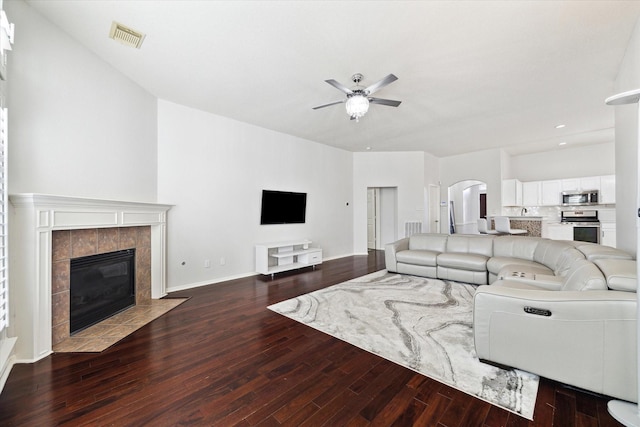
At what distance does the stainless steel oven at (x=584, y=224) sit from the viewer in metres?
6.11

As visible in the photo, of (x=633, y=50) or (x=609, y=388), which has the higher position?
(x=633, y=50)

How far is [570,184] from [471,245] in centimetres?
449

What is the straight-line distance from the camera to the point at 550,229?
6.54 meters

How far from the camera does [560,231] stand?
255 inches

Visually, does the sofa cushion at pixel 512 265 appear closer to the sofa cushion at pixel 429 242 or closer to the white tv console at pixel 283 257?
the sofa cushion at pixel 429 242

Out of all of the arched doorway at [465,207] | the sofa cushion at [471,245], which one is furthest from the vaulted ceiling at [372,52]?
the arched doorway at [465,207]

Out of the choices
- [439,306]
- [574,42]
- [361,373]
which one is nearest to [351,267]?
[439,306]

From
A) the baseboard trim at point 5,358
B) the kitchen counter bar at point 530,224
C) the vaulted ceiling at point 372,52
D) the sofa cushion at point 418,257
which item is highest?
the vaulted ceiling at point 372,52

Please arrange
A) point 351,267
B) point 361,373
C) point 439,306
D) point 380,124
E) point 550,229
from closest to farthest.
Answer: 1. point 361,373
2. point 439,306
3. point 380,124
4. point 351,267
5. point 550,229

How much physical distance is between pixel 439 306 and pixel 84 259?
159 inches

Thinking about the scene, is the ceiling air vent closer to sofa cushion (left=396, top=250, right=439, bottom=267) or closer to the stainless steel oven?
sofa cushion (left=396, top=250, right=439, bottom=267)

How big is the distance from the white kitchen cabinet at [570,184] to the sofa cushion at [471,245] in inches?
165

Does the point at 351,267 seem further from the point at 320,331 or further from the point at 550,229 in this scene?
the point at 550,229

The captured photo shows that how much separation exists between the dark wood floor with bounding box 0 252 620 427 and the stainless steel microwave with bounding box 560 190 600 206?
6927 millimetres
